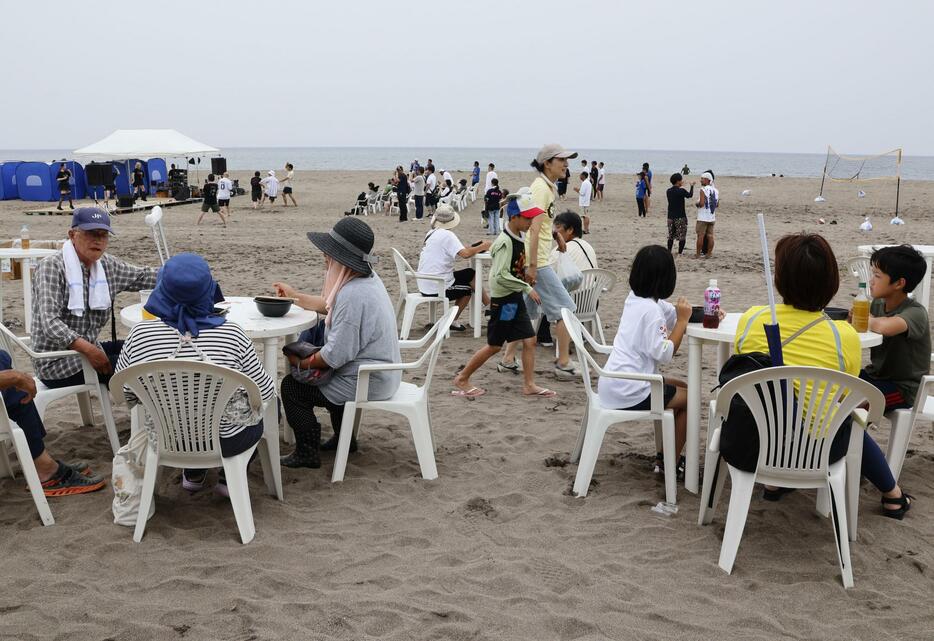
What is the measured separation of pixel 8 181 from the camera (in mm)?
25812

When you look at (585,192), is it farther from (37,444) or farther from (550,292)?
(37,444)

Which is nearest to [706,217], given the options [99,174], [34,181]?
[99,174]

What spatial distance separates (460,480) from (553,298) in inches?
87.2

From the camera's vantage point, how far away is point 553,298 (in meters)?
6.00

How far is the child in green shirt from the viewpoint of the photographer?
12.5ft

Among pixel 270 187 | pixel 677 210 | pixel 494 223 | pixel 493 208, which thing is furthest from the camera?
pixel 270 187

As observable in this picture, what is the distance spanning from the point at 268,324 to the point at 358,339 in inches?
17.4

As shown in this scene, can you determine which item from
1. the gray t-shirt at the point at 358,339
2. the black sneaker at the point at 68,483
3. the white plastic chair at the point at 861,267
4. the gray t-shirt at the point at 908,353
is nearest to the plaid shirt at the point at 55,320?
the black sneaker at the point at 68,483

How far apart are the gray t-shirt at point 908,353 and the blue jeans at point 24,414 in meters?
3.89

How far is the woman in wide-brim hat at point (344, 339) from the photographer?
12.8ft

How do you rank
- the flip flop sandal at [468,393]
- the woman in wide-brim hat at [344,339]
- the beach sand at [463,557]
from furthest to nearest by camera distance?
the flip flop sandal at [468,393] → the woman in wide-brim hat at [344,339] → the beach sand at [463,557]

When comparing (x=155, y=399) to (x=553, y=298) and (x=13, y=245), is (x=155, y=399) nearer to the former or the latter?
(x=553, y=298)

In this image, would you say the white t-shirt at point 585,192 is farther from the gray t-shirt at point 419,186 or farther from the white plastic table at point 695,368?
the white plastic table at point 695,368

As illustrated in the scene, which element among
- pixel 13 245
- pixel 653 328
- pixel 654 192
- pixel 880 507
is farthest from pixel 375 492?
pixel 654 192
